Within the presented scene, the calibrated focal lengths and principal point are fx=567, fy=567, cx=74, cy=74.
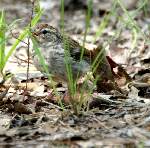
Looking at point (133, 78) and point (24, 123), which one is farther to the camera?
point (133, 78)

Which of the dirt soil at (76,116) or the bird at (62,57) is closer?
the dirt soil at (76,116)

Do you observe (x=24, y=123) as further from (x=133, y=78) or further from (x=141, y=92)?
(x=133, y=78)

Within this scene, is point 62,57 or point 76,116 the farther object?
point 62,57

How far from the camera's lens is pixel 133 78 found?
5.77 metres

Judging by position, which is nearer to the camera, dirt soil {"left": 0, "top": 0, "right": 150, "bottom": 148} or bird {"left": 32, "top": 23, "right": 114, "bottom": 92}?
dirt soil {"left": 0, "top": 0, "right": 150, "bottom": 148}

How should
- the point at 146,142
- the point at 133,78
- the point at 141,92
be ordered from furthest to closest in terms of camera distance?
the point at 133,78
the point at 141,92
the point at 146,142

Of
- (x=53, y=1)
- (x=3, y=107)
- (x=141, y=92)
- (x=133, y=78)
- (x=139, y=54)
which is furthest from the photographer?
(x=53, y=1)

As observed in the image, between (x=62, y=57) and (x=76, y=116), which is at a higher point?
(x=62, y=57)

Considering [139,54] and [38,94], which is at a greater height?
[139,54]

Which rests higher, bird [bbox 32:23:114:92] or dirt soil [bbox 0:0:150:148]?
bird [bbox 32:23:114:92]

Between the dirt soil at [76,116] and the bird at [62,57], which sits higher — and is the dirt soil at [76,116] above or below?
below

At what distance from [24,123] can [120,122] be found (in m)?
0.71

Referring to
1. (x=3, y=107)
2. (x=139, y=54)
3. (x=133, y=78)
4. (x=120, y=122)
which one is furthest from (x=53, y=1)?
(x=120, y=122)

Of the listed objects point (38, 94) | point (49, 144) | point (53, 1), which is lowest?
point (49, 144)
